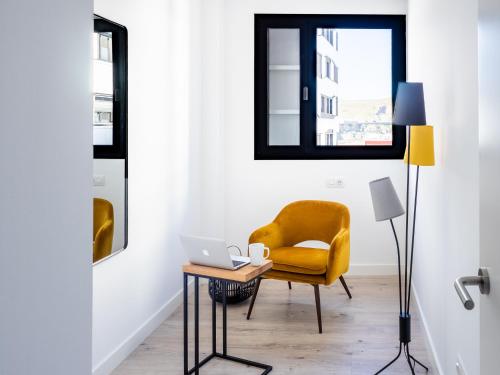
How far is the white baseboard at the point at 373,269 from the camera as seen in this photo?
14.3ft

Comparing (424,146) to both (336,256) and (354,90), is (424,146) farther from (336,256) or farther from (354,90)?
(354,90)

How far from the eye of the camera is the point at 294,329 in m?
3.06

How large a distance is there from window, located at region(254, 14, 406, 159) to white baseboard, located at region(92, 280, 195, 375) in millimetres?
1695

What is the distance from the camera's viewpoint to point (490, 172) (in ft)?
2.93

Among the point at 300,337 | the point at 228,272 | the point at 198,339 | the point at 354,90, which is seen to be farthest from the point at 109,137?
the point at 354,90

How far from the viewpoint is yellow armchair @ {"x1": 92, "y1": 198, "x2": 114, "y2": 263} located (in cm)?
224

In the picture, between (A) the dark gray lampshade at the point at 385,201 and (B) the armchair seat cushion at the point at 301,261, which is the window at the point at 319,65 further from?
(A) the dark gray lampshade at the point at 385,201

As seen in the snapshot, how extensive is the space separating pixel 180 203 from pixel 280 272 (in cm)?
97

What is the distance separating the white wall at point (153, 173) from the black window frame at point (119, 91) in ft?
0.26

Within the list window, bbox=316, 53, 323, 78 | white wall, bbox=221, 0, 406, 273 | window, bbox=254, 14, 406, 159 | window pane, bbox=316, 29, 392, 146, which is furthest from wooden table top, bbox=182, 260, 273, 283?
window, bbox=316, 53, 323, 78

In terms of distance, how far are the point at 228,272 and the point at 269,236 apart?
47.3 inches

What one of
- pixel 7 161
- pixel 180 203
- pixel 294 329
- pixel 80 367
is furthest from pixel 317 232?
pixel 7 161

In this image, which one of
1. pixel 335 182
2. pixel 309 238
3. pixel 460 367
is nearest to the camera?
pixel 460 367

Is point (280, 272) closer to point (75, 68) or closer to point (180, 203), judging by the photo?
point (180, 203)
